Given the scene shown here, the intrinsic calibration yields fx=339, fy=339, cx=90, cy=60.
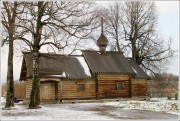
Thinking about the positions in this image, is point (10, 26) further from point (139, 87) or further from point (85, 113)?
point (139, 87)

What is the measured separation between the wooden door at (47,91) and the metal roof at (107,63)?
4.56 meters

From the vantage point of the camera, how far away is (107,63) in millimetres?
36375

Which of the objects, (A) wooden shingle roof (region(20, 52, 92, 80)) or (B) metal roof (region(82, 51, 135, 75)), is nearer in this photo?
(A) wooden shingle roof (region(20, 52, 92, 80))

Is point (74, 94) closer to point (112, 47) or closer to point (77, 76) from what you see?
point (77, 76)

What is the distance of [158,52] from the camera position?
43156 millimetres

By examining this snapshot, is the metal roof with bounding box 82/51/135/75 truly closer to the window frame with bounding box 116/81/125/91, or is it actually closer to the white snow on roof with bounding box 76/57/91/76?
the white snow on roof with bounding box 76/57/91/76

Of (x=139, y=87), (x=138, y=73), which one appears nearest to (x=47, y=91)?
(x=139, y=87)

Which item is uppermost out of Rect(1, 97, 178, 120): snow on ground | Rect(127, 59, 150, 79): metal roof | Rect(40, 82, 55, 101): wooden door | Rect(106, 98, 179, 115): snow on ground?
Rect(127, 59, 150, 79): metal roof

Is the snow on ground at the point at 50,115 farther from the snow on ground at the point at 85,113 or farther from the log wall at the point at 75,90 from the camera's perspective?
the log wall at the point at 75,90

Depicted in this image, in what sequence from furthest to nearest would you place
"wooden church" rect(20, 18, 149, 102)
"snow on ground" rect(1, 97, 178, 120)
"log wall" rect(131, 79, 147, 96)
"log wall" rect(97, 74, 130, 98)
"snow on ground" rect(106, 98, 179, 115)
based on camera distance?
"log wall" rect(131, 79, 147, 96)
"log wall" rect(97, 74, 130, 98)
"wooden church" rect(20, 18, 149, 102)
"snow on ground" rect(106, 98, 179, 115)
"snow on ground" rect(1, 97, 178, 120)

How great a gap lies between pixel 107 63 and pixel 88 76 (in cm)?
346

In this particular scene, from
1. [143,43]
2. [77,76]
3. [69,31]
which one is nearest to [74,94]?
[77,76]

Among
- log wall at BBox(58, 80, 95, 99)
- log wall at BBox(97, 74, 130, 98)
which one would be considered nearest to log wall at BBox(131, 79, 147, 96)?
log wall at BBox(97, 74, 130, 98)

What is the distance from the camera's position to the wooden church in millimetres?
32500
